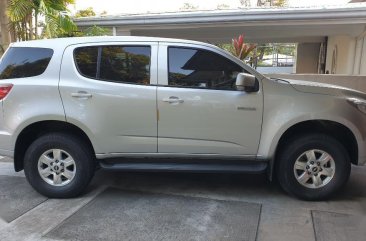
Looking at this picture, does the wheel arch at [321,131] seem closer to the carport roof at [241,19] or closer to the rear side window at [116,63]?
the rear side window at [116,63]

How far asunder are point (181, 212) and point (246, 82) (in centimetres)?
167

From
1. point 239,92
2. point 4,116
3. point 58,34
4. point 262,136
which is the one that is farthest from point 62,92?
point 58,34

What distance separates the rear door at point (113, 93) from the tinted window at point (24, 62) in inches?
11.2

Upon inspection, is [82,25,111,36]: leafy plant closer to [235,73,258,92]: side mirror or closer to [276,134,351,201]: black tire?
[235,73,258,92]: side mirror

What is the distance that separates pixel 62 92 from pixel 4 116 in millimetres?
815

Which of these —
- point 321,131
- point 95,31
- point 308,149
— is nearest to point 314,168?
point 308,149

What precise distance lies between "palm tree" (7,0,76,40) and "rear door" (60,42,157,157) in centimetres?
464

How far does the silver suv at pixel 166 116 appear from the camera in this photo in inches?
172

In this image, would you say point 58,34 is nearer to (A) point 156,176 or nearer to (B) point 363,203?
(A) point 156,176

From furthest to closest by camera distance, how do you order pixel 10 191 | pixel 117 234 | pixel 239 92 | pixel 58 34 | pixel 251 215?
1. pixel 58 34
2. pixel 10 191
3. pixel 239 92
4. pixel 251 215
5. pixel 117 234

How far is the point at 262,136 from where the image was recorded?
442 centimetres

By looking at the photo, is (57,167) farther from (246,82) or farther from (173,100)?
(246,82)

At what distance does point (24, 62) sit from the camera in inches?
182

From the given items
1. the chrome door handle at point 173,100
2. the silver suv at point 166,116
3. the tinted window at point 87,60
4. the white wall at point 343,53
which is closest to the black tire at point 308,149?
the silver suv at point 166,116
